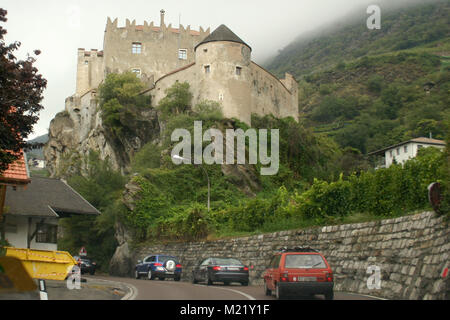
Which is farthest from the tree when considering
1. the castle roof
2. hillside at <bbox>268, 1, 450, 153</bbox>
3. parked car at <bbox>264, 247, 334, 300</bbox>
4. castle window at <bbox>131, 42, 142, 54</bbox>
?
castle window at <bbox>131, 42, 142, 54</bbox>

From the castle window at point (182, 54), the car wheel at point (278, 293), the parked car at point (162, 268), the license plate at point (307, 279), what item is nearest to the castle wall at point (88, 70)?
the castle window at point (182, 54)

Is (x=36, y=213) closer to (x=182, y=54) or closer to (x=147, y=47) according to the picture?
(x=147, y=47)

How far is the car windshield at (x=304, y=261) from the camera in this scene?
15641 millimetres

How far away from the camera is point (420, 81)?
119312 mm

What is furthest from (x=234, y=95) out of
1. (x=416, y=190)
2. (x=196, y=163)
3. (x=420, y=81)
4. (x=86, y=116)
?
(x=420, y=81)

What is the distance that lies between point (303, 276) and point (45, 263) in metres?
11.8

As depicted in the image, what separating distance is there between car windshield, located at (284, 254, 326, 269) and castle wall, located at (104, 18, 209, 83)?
6143cm

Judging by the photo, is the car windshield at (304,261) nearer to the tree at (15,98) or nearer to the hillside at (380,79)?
the tree at (15,98)

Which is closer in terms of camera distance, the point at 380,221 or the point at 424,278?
the point at 424,278

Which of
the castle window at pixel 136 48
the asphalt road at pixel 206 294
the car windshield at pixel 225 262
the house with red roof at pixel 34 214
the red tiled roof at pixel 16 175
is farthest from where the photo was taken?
the castle window at pixel 136 48

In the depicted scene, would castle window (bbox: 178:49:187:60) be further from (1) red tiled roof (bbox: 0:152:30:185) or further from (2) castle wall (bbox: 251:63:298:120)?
(1) red tiled roof (bbox: 0:152:30:185)

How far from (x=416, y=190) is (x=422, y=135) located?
72.5 meters

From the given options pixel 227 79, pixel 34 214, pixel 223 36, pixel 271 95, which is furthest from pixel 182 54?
pixel 34 214
